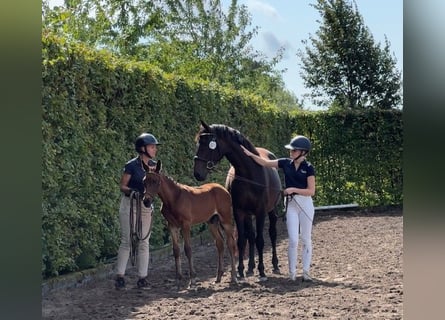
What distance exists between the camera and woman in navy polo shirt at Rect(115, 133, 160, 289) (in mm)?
4434

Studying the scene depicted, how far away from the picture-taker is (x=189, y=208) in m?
4.77

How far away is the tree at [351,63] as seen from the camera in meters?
13.8

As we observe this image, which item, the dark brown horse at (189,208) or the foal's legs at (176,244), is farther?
the foal's legs at (176,244)

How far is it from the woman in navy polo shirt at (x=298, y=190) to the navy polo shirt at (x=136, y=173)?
40.1 inches

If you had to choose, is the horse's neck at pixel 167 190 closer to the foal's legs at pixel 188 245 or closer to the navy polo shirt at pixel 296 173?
the foal's legs at pixel 188 245

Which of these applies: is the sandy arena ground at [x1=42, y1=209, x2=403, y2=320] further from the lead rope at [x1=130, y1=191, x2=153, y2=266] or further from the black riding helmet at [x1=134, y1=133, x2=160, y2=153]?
the black riding helmet at [x1=134, y1=133, x2=160, y2=153]

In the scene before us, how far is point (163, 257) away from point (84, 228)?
4.50ft

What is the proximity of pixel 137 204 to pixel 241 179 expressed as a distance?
1047 millimetres

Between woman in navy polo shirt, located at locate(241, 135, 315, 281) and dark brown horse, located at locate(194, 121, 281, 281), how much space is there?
0.17 meters

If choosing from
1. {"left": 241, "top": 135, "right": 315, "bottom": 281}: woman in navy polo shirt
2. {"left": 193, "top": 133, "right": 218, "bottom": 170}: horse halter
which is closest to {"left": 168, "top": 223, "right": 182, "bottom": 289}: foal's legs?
{"left": 193, "top": 133, "right": 218, "bottom": 170}: horse halter

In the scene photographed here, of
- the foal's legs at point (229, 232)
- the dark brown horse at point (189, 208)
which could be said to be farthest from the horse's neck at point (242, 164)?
the foal's legs at point (229, 232)
